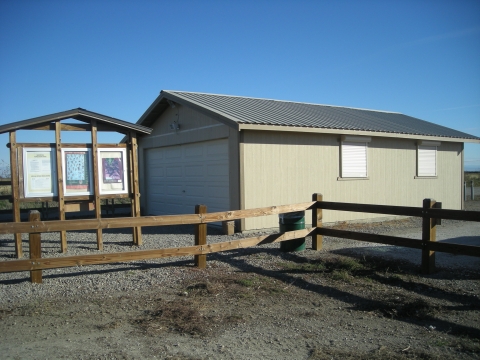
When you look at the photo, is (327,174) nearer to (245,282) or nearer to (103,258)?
(245,282)

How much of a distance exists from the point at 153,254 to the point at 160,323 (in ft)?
6.99

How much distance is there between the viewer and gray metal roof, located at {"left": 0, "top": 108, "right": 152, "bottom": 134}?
28.8 ft

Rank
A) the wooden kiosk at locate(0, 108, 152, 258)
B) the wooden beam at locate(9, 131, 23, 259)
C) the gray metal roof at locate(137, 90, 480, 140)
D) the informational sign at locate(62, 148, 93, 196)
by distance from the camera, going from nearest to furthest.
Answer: the wooden beam at locate(9, 131, 23, 259)
the wooden kiosk at locate(0, 108, 152, 258)
the informational sign at locate(62, 148, 93, 196)
the gray metal roof at locate(137, 90, 480, 140)

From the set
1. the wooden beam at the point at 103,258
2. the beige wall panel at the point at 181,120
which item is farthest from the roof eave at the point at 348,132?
the wooden beam at the point at 103,258

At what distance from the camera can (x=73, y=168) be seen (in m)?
9.35

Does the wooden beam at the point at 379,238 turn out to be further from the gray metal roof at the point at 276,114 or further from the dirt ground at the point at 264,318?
the gray metal roof at the point at 276,114

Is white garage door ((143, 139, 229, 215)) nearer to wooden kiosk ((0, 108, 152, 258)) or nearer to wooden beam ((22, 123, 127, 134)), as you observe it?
wooden kiosk ((0, 108, 152, 258))

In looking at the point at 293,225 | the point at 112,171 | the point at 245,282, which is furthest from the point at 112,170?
the point at 245,282

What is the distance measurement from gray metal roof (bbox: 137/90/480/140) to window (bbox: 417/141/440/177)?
1.53 feet

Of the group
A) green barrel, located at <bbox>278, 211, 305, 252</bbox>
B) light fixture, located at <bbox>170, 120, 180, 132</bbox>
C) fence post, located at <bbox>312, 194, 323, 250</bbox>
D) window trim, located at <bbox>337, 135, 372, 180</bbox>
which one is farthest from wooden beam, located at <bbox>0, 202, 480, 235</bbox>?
light fixture, located at <bbox>170, 120, 180, 132</bbox>

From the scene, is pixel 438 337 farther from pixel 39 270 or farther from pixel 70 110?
pixel 70 110

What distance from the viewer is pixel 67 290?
643cm

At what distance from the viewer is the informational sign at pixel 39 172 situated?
29.0 feet

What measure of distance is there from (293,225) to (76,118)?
5164 mm
